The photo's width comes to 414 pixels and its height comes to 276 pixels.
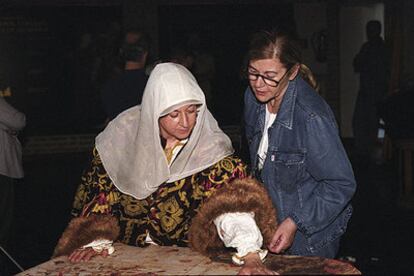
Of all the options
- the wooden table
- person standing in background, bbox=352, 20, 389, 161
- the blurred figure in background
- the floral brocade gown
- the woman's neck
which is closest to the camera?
the wooden table

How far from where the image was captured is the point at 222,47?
13180 millimetres

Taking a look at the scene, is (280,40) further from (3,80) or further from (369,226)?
(3,80)

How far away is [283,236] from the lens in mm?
3711

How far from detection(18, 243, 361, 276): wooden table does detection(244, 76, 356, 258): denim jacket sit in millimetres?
335

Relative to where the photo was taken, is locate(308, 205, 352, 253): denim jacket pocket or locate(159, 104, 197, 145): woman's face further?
locate(308, 205, 352, 253): denim jacket pocket

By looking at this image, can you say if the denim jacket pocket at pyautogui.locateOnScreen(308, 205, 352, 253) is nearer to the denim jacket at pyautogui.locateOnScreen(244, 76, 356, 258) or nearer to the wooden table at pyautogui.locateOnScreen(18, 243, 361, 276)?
the denim jacket at pyautogui.locateOnScreen(244, 76, 356, 258)

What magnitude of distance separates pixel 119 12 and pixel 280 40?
369 inches

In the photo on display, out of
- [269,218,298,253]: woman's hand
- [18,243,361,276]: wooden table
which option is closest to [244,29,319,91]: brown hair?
[269,218,298,253]: woman's hand

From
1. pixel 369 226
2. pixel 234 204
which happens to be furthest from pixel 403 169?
pixel 234 204

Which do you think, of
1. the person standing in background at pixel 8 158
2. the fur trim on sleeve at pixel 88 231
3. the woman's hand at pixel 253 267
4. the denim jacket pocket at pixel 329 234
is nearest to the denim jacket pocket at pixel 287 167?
the denim jacket pocket at pixel 329 234

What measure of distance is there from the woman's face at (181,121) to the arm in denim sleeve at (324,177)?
1.71ft

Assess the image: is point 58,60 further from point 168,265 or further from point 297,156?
point 168,265

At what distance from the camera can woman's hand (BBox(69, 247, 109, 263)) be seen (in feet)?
12.2

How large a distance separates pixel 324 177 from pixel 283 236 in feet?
1.04
